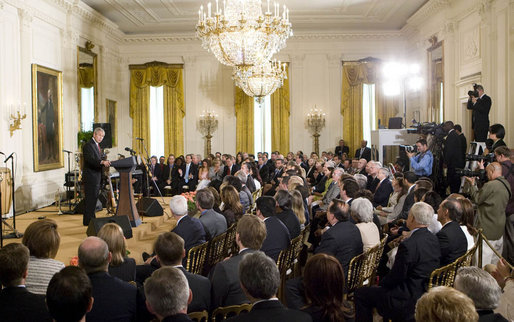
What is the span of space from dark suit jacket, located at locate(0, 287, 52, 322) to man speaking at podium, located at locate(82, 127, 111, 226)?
463 cm

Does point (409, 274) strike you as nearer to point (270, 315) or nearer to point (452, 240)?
point (452, 240)

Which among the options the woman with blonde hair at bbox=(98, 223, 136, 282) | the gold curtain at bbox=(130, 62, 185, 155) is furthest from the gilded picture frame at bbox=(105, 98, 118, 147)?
the woman with blonde hair at bbox=(98, 223, 136, 282)

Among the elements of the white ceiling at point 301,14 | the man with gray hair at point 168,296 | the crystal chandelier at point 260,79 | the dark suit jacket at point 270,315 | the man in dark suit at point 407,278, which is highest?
the white ceiling at point 301,14

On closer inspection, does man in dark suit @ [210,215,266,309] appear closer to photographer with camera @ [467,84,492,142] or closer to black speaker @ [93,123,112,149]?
photographer with camera @ [467,84,492,142]

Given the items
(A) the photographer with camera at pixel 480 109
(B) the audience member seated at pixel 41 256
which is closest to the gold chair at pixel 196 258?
(B) the audience member seated at pixel 41 256

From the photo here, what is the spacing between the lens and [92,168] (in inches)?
298

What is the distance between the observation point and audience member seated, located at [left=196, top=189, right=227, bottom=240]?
526 cm

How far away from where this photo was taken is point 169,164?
15023 mm

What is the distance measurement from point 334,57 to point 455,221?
1374cm

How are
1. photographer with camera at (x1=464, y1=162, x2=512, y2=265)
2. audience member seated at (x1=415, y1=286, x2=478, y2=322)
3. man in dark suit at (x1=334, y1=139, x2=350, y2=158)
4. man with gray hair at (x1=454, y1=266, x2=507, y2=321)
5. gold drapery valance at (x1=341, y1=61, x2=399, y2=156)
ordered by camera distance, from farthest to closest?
gold drapery valance at (x1=341, y1=61, x2=399, y2=156) → man in dark suit at (x1=334, y1=139, x2=350, y2=158) → photographer with camera at (x1=464, y1=162, x2=512, y2=265) → man with gray hair at (x1=454, y1=266, x2=507, y2=321) → audience member seated at (x1=415, y1=286, x2=478, y2=322)

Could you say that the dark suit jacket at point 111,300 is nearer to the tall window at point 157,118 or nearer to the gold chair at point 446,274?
the gold chair at point 446,274

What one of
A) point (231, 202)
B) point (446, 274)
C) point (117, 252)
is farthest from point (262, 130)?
point (117, 252)

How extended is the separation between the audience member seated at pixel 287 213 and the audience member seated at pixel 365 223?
83 centimetres

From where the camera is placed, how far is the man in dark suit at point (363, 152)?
15.9 meters
